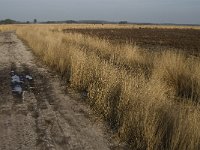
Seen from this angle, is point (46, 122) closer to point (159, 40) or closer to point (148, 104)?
point (148, 104)

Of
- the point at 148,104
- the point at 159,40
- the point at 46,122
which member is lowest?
the point at 159,40

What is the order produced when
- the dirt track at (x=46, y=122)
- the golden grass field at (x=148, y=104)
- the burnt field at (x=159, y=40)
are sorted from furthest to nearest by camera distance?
the burnt field at (x=159, y=40) < the dirt track at (x=46, y=122) < the golden grass field at (x=148, y=104)

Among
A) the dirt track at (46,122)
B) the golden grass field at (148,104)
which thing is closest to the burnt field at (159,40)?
the golden grass field at (148,104)

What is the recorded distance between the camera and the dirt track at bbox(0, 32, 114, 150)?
5.14 metres

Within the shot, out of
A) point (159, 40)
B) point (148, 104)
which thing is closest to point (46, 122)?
point (148, 104)

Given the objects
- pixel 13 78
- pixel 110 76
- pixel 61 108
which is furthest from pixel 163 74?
pixel 13 78

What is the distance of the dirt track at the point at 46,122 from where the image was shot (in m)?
5.14

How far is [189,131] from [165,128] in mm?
608

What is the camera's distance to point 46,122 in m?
6.12

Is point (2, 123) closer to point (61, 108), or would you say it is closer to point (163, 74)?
point (61, 108)

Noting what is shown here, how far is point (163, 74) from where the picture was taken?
30.6 ft

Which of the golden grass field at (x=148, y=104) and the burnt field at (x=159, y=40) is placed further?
the burnt field at (x=159, y=40)

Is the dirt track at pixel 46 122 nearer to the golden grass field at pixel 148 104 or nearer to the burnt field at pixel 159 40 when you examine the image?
the golden grass field at pixel 148 104

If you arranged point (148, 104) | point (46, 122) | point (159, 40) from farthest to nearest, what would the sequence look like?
point (159, 40)
point (46, 122)
point (148, 104)
